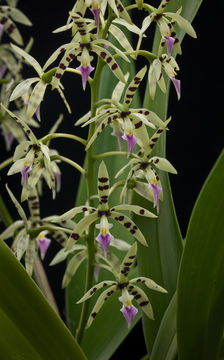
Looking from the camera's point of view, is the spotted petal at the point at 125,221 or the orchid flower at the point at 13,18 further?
the orchid flower at the point at 13,18

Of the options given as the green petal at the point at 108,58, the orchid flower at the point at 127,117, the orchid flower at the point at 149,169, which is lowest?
the orchid flower at the point at 149,169

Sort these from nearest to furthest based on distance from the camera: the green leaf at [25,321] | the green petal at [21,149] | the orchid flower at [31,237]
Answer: the green leaf at [25,321] → the green petal at [21,149] → the orchid flower at [31,237]

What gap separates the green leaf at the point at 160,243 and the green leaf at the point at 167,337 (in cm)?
7

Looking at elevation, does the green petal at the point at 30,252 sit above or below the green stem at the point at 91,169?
below

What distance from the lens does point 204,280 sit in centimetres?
97

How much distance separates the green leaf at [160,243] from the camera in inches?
45.0

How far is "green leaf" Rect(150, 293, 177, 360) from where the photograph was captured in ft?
3.51

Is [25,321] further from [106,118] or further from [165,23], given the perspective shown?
[165,23]

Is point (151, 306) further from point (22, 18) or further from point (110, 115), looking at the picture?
point (22, 18)

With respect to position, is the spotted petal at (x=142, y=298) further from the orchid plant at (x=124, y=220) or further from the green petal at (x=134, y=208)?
the green petal at (x=134, y=208)

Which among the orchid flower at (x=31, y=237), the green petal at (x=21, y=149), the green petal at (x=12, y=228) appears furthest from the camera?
the green petal at (x=12, y=228)

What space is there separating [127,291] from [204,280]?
0.16 m

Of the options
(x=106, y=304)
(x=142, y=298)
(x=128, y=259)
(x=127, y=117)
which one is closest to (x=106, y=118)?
(x=127, y=117)

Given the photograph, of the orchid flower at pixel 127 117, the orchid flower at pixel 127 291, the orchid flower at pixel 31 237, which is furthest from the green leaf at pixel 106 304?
the orchid flower at pixel 127 117
